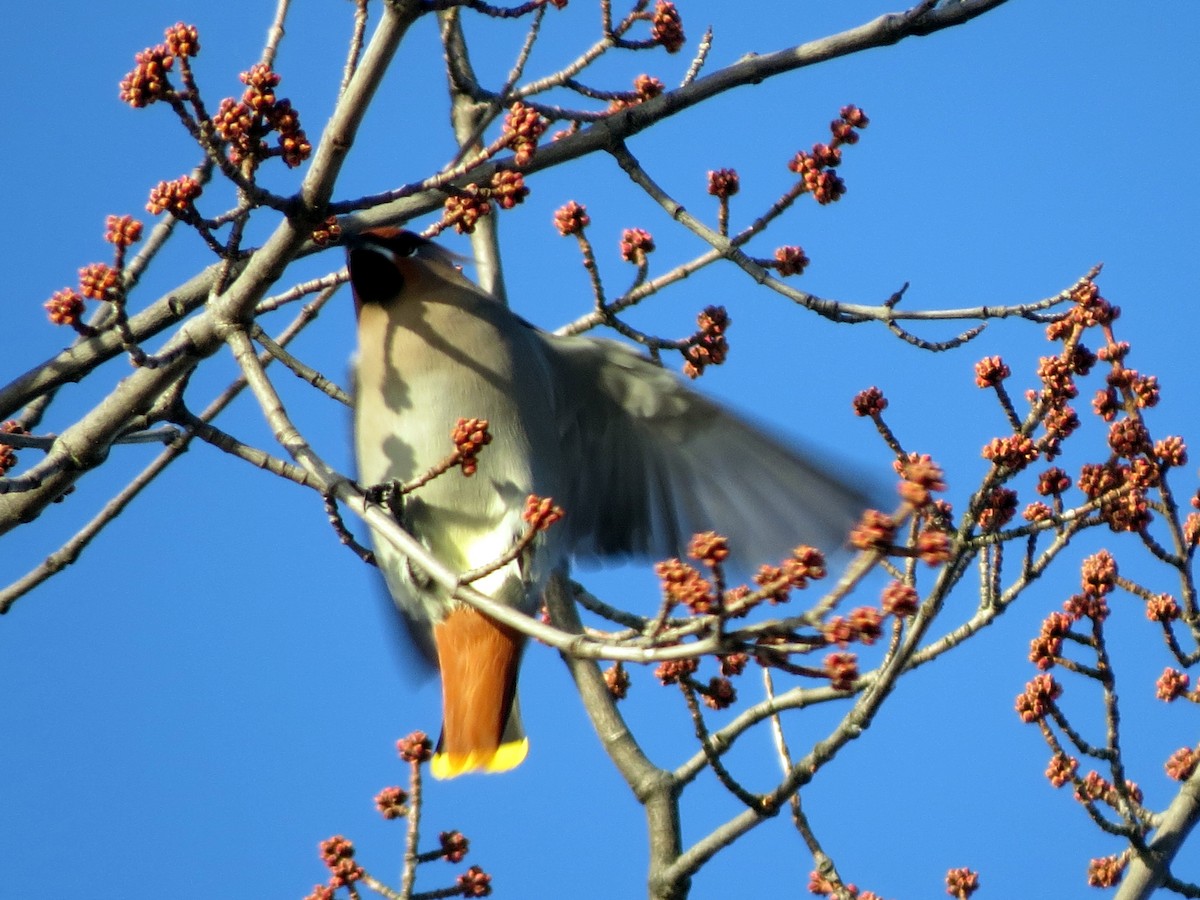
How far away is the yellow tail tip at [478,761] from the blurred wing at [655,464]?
2.40 ft

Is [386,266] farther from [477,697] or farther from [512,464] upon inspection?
[477,697]

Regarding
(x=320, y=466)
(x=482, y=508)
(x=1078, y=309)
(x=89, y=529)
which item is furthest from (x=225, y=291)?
(x=1078, y=309)

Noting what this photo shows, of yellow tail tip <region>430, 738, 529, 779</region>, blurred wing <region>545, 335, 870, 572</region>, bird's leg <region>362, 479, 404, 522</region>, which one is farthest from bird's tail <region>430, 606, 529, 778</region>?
bird's leg <region>362, 479, 404, 522</region>

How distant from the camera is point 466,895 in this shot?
11.0ft

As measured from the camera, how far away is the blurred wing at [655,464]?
4078mm

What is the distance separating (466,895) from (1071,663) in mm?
1291

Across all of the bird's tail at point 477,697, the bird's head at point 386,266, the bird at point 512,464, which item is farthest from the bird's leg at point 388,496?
the bird's head at point 386,266

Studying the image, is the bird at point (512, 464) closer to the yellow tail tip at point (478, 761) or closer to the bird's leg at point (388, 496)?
the yellow tail tip at point (478, 761)

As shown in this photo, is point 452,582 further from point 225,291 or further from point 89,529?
point 89,529

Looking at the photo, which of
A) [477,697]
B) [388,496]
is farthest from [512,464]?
[388,496]

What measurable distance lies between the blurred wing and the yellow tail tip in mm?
731

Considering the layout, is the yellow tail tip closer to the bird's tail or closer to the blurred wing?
the bird's tail

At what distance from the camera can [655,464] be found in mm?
4383

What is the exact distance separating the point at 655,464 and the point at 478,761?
42.5 inches
